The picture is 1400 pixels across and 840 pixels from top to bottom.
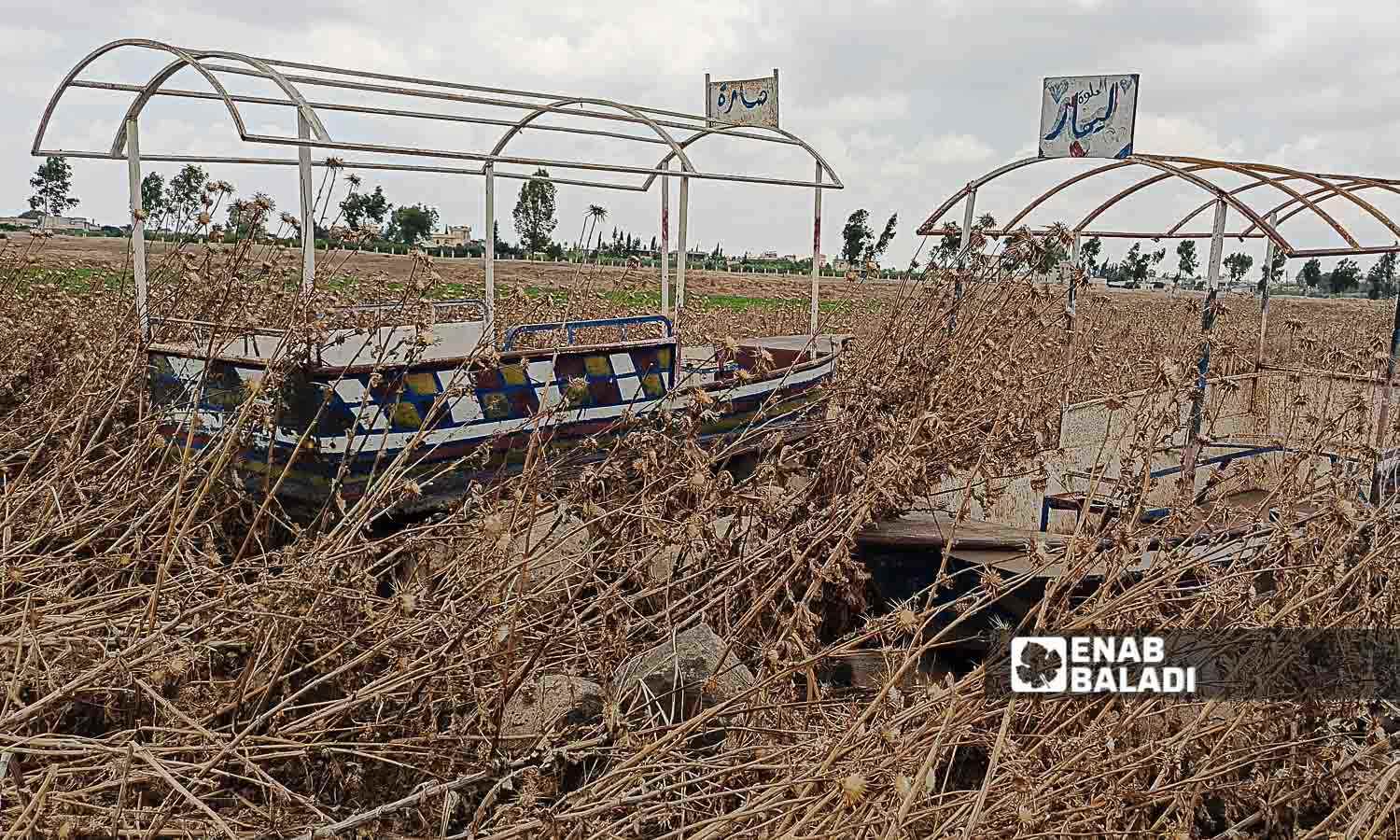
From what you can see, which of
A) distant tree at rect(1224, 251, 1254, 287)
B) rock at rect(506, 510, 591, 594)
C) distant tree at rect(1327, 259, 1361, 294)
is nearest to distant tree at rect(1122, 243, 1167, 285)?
distant tree at rect(1224, 251, 1254, 287)

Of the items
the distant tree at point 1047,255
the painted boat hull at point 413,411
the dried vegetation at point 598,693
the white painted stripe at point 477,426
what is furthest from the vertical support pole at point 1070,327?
the white painted stripe at point 477,426

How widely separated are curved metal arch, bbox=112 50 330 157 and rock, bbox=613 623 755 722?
399cm

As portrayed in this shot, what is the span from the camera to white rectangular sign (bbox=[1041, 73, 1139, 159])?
6723mm

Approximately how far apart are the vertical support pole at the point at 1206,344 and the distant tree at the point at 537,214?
16.9 feet

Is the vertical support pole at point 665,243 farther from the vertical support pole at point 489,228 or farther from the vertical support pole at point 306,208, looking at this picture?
the vertical support pole at point 306,208

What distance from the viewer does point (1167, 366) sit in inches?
145

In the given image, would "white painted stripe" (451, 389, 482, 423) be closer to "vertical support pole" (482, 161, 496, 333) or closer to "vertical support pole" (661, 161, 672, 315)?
"vertical support pole" (482, 161, 496, 333)

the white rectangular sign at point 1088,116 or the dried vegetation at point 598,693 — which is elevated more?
the white rectangular sign at point 1088,116

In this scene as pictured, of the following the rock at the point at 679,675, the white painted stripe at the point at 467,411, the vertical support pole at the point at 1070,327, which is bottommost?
the rock at the point at 679,675

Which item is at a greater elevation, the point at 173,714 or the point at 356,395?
the point at 356,395

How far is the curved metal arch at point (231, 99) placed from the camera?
20.5 ft

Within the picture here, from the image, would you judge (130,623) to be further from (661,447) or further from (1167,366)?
(1167,366)

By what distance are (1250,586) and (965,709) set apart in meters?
1.58

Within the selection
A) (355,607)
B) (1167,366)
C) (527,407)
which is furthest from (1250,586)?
(527,407)
